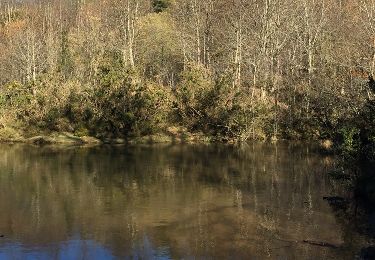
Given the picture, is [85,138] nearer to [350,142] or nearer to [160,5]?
[350,142]

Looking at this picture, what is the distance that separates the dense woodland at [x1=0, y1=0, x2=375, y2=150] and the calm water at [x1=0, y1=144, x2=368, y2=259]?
8622 mm

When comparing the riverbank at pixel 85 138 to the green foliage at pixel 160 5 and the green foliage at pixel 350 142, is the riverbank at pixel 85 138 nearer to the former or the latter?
the green foliage at pixel 350 142

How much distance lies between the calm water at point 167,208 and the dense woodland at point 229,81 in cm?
862

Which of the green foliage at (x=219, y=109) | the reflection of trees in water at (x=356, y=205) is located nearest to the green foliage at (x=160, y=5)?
the green foliage at (x=219, y=109)

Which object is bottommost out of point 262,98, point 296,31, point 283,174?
point 283,174

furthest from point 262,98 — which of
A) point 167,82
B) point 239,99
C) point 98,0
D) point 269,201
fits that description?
point 98,0

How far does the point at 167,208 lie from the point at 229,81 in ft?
72.3

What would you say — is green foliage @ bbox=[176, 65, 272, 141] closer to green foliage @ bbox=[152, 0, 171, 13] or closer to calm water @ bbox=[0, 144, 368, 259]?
calm water @ bbox=[0, 144, 368, 259]

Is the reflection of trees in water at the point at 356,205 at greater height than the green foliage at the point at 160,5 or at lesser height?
lesser

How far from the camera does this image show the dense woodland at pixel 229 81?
37031mm

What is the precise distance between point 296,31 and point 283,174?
22.9 meters

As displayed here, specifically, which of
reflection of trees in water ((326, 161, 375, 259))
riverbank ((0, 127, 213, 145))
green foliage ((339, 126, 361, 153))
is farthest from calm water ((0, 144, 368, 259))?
riverbank ((0, 127, 213, 145))

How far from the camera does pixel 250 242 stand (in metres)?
13.5

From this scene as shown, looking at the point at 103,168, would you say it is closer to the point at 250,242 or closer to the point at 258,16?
the point at 250,242
